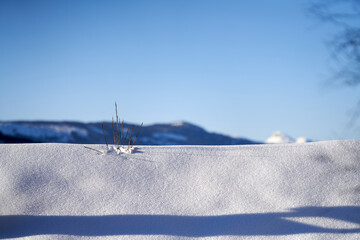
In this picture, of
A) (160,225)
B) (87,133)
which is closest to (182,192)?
(160,225)

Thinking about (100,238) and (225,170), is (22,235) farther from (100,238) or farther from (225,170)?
(225,170)

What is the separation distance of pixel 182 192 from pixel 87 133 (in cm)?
1173

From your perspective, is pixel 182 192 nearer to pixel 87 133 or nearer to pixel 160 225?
pixel 160 225

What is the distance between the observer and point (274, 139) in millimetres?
27484

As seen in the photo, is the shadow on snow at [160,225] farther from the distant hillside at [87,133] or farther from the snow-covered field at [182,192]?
the distant hillside at [87,133]

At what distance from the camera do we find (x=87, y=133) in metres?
13.3

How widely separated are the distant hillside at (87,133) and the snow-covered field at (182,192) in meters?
3.61

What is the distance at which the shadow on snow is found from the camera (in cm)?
217

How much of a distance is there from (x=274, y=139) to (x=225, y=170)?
26.6 meters

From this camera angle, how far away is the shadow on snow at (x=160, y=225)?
217 centimetres

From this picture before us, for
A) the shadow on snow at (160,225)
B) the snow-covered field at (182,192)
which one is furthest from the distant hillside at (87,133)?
the shadow on snow at (160,225)

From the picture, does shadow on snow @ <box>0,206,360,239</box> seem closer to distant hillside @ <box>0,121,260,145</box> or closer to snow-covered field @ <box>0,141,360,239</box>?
snow-covered field @ <box>0,141,360,239</box>

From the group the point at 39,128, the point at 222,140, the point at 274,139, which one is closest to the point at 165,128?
the point at 222,140

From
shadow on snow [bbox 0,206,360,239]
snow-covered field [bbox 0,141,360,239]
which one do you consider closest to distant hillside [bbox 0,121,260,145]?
snow-covered field [bbox 0,141,360,239]
